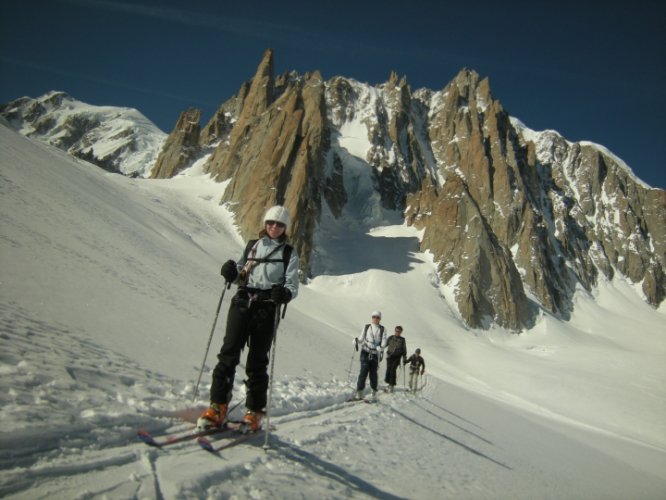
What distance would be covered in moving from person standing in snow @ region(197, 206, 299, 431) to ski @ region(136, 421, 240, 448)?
0.11m

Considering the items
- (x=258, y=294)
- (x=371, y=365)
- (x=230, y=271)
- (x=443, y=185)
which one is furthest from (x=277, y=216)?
(x=443, y=185)

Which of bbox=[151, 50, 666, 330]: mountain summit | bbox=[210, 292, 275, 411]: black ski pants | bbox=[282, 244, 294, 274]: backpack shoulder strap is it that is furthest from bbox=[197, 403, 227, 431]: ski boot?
bbox=[151, 50, 666, 330]: mountain summit

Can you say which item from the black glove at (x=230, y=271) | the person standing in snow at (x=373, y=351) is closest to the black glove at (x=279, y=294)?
the black glove at (x=230, y=271)

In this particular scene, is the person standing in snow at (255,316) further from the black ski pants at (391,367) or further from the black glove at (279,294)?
the black ski pants at (391,367)

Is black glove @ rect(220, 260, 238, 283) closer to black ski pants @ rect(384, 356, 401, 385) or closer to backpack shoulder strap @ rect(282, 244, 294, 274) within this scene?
backpack shoulder strap @ rect(282, 244, 294, 274)

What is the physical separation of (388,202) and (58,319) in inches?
3582

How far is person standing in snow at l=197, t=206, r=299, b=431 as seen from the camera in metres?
4.51

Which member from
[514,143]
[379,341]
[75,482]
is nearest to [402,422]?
[379,341]

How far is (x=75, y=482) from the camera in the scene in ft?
9.18

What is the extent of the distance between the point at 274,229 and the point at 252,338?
1369mm

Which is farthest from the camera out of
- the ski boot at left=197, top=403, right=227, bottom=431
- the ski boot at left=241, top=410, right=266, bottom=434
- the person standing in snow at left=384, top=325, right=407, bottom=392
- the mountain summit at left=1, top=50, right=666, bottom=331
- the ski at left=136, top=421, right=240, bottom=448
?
the mountain summit at left=1, top=50, right=666, bottom=331

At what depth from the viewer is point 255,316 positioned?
470 cm

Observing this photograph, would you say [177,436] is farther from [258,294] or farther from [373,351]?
[373,351]

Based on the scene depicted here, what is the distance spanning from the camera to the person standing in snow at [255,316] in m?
4.51
